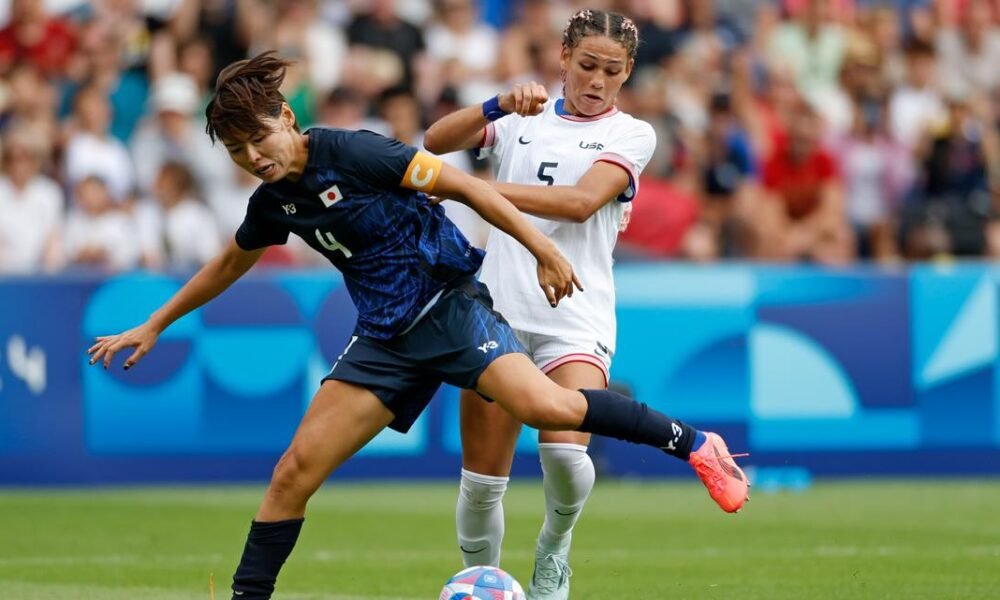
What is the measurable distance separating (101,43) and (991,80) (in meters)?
9.11

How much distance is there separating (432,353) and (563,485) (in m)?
0.97

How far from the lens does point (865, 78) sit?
1702 centimetres

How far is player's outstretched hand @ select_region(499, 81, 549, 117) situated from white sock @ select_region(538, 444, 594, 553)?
140 cm

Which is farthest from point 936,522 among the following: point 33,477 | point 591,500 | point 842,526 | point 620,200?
point 33,477

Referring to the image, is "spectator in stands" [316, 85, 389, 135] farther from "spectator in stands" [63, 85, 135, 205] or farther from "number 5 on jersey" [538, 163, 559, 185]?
"number 5 on jersey" [538, 163, 559, 185]

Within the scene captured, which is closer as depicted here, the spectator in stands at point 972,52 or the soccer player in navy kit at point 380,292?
the soccer player in navy kit at point 380,292

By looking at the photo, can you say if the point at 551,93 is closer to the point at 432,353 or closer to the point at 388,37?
the point at 388,37

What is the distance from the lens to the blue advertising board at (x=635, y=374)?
1294cm

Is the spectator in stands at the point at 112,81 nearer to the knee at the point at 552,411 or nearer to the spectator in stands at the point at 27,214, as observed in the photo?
the spectator in stands at the point at 27,214

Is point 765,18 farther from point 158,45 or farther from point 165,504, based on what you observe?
point 165,504

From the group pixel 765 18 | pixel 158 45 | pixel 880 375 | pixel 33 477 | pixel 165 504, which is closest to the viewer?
pixel 165 504

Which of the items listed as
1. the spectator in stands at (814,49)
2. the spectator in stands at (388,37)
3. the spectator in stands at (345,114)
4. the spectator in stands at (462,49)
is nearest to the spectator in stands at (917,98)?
the spectator in stands at (814,49)

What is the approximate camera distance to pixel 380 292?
261 inches

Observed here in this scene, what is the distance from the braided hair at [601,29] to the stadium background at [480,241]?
3.33 metres
